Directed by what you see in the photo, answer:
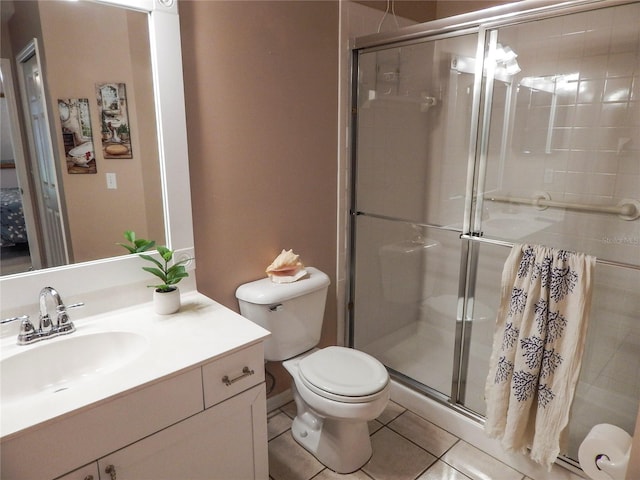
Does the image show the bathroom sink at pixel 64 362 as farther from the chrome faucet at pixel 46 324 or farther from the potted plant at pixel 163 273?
the potted plant at pixel 163 273

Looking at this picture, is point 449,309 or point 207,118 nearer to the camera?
point 207,118

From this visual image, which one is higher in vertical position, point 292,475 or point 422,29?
point 422,29

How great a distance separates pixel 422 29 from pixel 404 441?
197cm

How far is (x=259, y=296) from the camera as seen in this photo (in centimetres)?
182

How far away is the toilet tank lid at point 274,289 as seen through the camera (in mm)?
1822

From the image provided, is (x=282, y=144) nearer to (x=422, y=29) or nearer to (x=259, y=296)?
(x=259, y=296)

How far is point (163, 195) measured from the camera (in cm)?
162

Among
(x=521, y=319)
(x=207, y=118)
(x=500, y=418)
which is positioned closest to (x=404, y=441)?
(x=500, y=418)

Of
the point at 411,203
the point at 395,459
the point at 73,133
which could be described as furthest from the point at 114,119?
the point at 395,459

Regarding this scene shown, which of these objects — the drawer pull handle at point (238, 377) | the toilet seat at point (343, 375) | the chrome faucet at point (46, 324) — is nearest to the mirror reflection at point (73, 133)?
the chrome faucet at point (46, 324)

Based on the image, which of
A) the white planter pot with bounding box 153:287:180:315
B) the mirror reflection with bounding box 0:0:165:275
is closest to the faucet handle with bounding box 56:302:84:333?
the mirror reflection with bounding box 0:0:165:275

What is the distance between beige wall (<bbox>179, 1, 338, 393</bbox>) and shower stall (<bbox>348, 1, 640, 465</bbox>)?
0.86ft

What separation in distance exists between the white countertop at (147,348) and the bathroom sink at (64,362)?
2 centimetres

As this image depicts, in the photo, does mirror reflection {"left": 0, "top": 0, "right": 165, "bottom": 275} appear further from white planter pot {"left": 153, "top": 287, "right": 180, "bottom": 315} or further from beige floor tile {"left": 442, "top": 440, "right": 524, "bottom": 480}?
beige floor tile {"left": 442, "top": 440, "right": 524, "bottom": 480}
